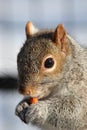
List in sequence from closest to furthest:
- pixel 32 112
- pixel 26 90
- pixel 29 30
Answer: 1. pixel 26 90
2. pixel 32 112
3. pixel 29 30

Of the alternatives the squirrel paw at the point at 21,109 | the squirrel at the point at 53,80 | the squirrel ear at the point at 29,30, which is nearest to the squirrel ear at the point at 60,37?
the squirrel at the point at 53,80

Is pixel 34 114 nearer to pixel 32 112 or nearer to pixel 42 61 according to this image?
pixel 32 112

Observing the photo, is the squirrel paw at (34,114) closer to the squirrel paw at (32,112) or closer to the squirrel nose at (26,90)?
the squirrel paw at (32,112)

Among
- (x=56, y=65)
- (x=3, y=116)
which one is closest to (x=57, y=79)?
(x=56, y=65)

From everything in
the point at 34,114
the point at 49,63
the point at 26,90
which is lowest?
the point at 34,114

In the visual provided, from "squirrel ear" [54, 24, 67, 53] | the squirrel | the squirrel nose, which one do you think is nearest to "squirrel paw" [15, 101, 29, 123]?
the squirrel

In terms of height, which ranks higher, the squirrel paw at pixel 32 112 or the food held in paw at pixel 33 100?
the food held in paw at pixel 33 100

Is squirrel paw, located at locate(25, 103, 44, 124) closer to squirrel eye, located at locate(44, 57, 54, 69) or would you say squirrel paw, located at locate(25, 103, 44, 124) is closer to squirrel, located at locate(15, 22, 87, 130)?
squirrel, located at locate(15, 22, 87, 130)

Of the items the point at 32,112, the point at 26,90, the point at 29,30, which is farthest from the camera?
the point at 29,30

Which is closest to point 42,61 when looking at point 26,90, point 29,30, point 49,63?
point 49,63
